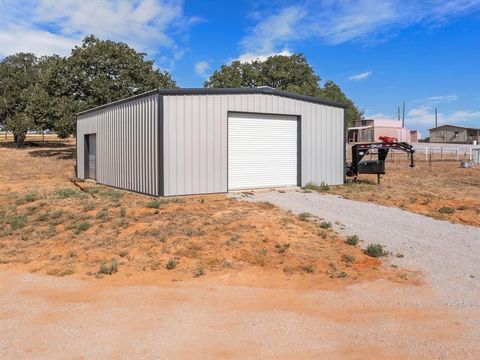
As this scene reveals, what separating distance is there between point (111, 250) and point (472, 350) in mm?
6021

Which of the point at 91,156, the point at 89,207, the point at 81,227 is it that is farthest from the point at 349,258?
the point at 91,156

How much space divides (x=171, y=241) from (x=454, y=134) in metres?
76.0

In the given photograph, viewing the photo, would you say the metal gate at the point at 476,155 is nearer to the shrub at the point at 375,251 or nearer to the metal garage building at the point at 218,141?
the metal garage building at the point at 218,141

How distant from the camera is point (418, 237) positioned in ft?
30.0

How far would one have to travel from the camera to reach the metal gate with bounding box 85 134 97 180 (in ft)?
64.2

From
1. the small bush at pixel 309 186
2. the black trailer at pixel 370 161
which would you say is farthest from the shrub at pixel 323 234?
the black trailer at pixel 370 161

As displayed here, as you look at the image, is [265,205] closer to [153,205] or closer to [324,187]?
[153,205]

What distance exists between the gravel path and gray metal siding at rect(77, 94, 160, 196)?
369 cm

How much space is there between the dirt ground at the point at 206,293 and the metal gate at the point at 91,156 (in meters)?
9.00

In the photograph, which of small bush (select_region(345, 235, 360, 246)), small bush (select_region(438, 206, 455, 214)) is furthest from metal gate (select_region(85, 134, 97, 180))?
small bush (select_region(438, 206, 455, 214))

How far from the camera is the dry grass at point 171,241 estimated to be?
710 cm

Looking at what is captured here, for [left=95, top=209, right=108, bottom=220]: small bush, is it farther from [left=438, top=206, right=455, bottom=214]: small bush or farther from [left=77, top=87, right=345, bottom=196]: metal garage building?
[left=438, top=206, right=455, bottom=214]: small bush

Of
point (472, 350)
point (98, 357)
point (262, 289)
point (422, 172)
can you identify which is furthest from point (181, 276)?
point (422, 172)

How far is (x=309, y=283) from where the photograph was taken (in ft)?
21.1
